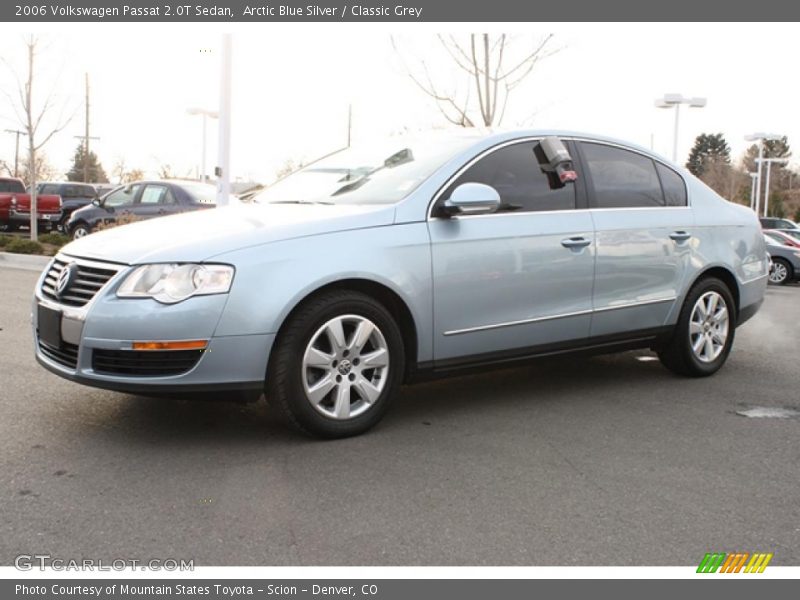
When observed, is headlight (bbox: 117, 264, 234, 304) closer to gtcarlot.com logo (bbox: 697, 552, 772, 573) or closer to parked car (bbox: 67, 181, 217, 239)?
gtcarlot.com logo (bbox: 697, 552, 772, 573)

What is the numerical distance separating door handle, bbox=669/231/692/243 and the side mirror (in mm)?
1629

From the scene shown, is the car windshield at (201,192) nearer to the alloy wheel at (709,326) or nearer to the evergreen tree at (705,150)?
the alloy wheel at (709,326)

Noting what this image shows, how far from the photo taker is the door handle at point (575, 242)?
5020 mm

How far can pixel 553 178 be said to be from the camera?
203 inches

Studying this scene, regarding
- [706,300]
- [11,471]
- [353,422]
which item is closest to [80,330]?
[11,471]

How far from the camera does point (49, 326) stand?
13.9ft

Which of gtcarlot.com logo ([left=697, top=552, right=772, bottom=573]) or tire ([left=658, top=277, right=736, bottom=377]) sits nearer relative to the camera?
gtcarlot.com logo ([left=697, top=552, right=772, bottom=573])

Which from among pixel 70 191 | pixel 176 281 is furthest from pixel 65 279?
pixel 70 191

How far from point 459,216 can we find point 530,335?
837 millimetres

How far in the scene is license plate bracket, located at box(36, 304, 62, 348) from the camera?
4.16m

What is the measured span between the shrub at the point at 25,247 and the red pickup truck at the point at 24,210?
7943 millimetres

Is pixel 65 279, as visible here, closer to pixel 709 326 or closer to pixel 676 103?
pixel 709 326

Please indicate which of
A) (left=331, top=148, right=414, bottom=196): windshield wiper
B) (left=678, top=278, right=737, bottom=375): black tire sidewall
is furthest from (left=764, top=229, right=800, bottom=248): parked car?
(left=331, top=148, right=414, bottom=196): windshield wiper

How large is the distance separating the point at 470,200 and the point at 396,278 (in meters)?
0.59
